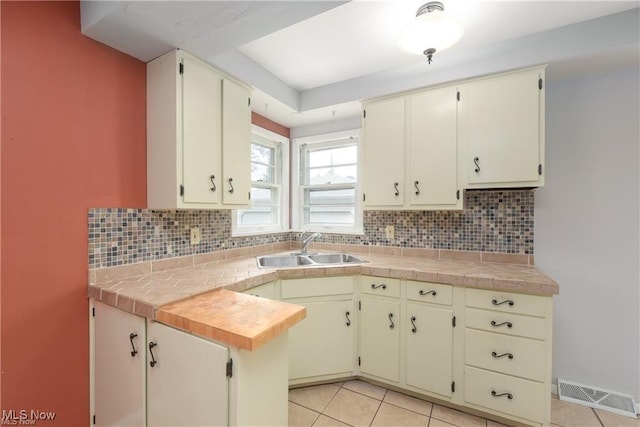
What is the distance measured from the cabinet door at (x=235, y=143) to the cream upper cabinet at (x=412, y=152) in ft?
3.30

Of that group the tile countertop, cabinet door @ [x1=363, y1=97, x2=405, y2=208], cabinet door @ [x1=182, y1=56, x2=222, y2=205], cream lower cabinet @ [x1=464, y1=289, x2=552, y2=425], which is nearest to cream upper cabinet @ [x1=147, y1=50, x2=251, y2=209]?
cabinet door @ [x1=182, y1=56, x2=222, y2=205]

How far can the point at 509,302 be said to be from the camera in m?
1.61

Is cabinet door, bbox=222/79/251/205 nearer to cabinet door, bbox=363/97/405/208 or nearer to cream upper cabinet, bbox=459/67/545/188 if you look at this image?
cabinet door, bbox=363/97/405/208

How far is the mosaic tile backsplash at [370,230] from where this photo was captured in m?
1.58

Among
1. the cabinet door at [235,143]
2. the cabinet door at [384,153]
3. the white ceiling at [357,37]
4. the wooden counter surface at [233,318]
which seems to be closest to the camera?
the wooden counter surface at [233,318]

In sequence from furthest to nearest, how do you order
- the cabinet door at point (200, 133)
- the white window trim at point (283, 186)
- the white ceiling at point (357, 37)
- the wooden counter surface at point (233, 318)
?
the white window trim at point (283, 186) → the cabinet door at point (200, 133) → the white ceiling at point (357, 37) → the wooden counter surface at point (233, 318)

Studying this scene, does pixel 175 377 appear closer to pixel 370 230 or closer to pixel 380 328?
pixel 380 328

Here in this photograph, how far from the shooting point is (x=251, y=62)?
208 cm

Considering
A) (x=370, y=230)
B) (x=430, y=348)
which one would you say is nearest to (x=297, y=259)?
(x=370, y=230)

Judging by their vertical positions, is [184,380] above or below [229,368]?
below

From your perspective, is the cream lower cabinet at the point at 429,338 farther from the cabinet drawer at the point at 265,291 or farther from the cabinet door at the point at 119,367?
the cabinet door at the point at 119,367

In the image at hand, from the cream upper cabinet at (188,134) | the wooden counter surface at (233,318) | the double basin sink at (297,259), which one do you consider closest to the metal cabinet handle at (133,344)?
the wooden counter surface at (233,318)

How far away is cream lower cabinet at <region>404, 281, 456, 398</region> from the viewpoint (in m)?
1.77

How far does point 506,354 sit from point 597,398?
90 centimetres
